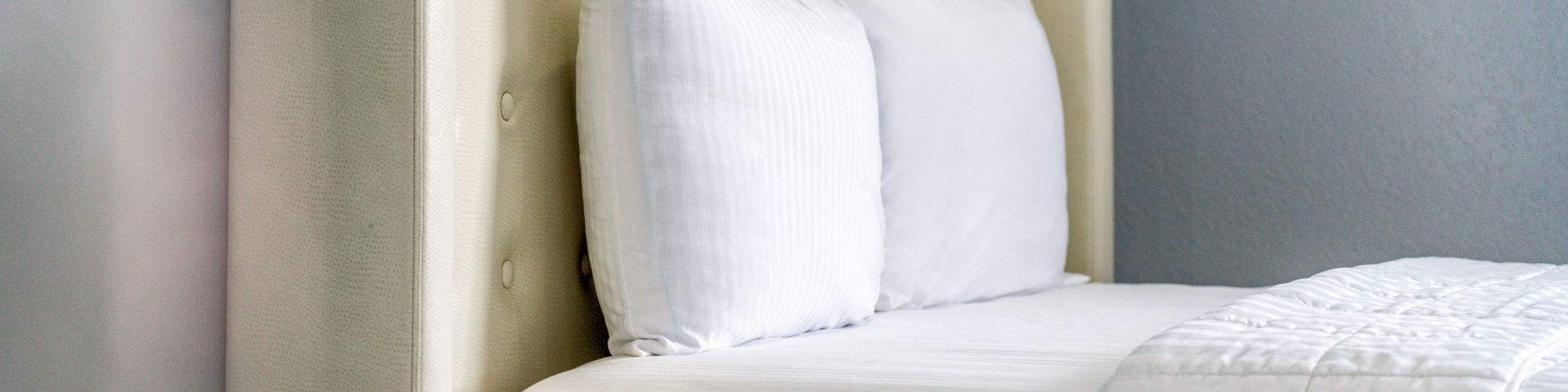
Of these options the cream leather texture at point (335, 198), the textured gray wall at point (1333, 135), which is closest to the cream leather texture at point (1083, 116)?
the textured gray wall at point (1333, 135)

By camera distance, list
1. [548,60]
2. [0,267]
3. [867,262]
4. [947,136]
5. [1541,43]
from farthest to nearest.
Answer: [1541,43], [947,136], [867,262], [548,60], [0,267]

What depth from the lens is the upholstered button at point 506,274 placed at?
1052 mm

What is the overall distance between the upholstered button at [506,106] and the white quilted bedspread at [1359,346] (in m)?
0.57

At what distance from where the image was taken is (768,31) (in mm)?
1168

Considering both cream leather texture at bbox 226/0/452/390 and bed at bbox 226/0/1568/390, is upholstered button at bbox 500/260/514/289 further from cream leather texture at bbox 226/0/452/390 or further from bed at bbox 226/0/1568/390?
cream leather texture at bbox 226/0/452/390

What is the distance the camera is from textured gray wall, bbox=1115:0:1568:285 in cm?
189

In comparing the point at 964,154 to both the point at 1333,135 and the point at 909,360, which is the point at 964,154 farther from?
the point at 1333,135

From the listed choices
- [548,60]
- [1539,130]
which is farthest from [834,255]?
[1539,130]

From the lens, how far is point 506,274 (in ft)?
3.47

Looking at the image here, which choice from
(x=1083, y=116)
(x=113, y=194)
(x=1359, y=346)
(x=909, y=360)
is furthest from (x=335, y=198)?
(x=1083, y=116)

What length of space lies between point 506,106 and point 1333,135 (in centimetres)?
152

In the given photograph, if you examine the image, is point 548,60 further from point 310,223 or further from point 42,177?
point 42,177

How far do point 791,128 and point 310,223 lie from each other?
0.45 meters

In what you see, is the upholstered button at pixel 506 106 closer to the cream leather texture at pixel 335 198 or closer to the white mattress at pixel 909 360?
the cream leather texture at pixel 335 198
